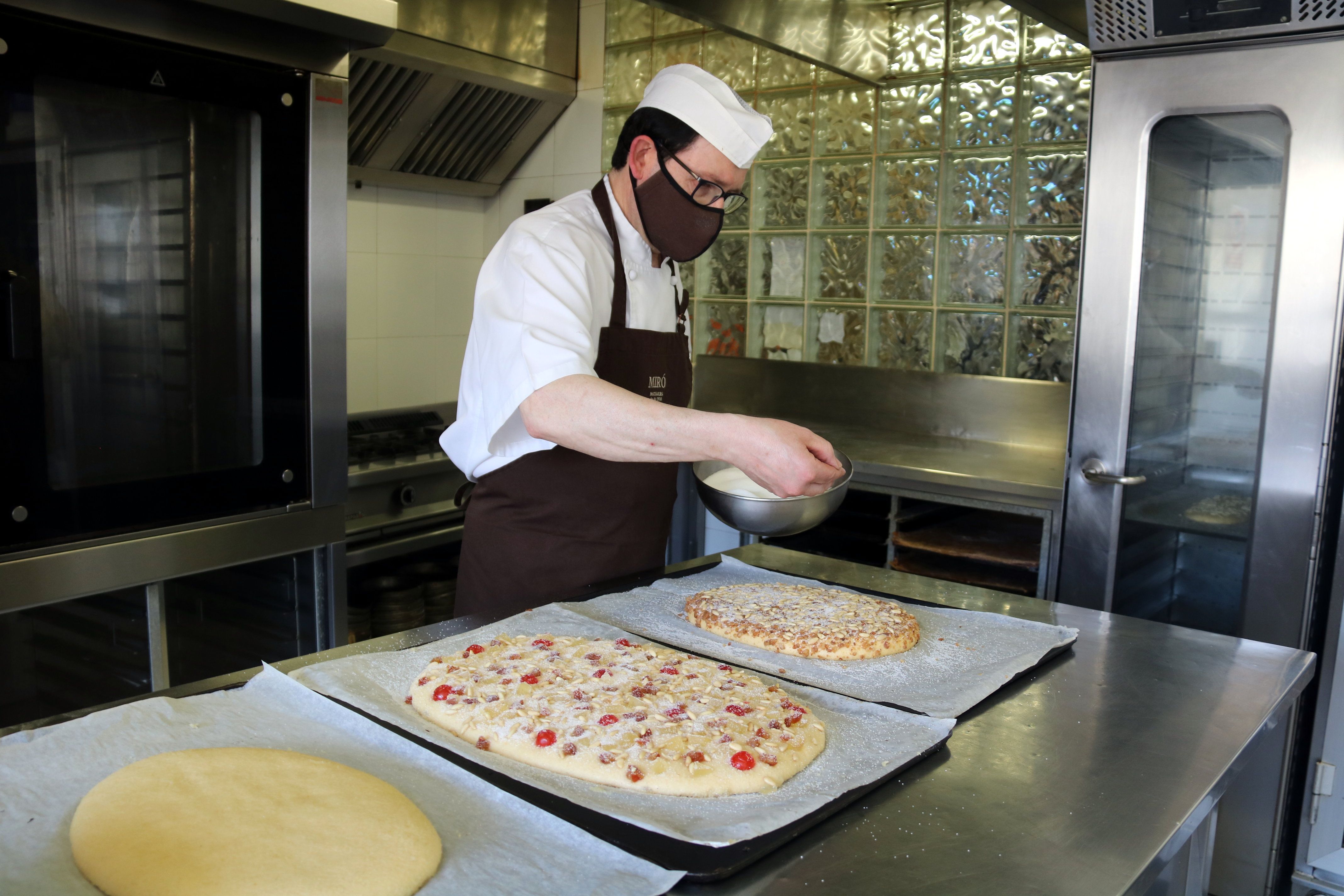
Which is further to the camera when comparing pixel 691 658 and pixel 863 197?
pixel 863 197

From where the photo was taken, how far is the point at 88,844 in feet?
2.68

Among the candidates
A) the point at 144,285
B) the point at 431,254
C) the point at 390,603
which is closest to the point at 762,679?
the point at 144,285

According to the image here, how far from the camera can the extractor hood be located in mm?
3385

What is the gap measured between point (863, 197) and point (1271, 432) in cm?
155

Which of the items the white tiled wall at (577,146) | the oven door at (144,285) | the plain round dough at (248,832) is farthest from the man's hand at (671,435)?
the white tiled wall at (577,146)

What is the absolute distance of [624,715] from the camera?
1.16 meters

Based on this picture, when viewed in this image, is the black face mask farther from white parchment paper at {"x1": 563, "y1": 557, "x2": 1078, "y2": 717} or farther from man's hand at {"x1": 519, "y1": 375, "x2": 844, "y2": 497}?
white parchment paper at {"x1": 563, "y1": 557, "x2": 1078, "y2": 717}

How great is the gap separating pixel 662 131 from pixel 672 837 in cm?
125

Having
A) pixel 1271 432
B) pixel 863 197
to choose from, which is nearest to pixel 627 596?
pixel 1271 432

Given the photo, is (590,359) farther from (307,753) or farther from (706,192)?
(307,753)

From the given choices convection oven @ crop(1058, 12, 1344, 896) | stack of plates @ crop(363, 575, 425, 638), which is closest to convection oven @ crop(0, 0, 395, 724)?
stack of plates @ crop(363, 575, 425, 638)

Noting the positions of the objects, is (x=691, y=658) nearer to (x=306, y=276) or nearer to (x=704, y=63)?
(x=306, y=276)

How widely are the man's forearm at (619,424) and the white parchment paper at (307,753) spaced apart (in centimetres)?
55

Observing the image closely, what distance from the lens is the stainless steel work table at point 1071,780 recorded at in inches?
34.9
